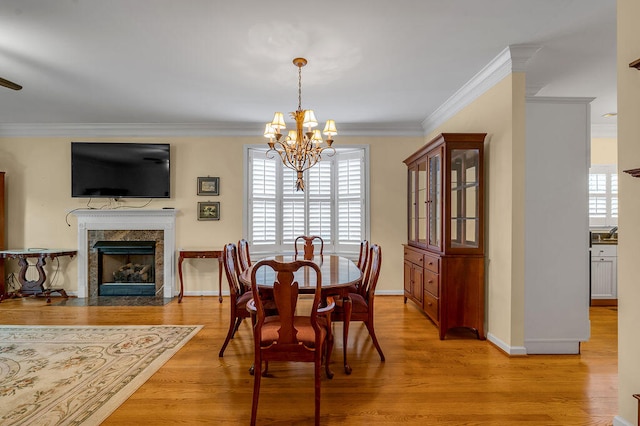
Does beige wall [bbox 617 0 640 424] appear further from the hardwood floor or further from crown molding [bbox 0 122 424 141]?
crown molding [bbox 0 122 424 141]

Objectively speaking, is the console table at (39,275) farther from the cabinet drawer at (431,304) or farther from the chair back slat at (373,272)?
the cabinet drawer at (431,304)

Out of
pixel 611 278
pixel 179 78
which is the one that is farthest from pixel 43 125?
pixel 611 278

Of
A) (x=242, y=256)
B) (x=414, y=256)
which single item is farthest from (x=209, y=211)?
(x=414, y=256)

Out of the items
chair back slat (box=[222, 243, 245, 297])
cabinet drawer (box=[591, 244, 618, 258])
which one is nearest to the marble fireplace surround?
chair back slat (box=[222, 243, 245, 297])

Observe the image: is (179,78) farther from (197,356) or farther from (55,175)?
(55,175)

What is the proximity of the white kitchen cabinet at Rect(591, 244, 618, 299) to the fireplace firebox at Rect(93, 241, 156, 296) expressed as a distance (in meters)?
A: 6.24

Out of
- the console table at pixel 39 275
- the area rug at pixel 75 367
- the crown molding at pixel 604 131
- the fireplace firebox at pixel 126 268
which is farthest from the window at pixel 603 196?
the console table at pixel 39 275

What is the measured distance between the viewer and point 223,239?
16.8ft

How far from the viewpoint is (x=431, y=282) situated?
139 inches

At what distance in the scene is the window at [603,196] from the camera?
4938 mm

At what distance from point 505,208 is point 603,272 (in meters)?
2.63

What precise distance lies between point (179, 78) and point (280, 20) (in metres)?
1.56

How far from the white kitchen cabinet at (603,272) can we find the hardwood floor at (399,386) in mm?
1104

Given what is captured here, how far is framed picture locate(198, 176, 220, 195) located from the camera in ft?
16.7
